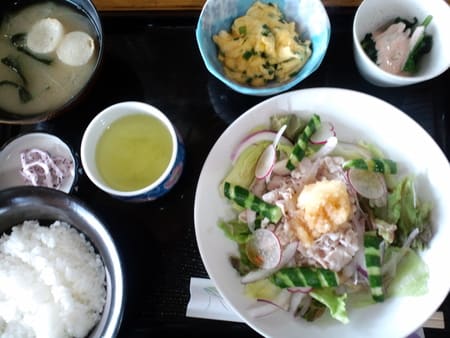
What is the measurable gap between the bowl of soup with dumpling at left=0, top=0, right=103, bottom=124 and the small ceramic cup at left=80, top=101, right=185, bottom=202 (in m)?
0.21

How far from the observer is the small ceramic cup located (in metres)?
1.45

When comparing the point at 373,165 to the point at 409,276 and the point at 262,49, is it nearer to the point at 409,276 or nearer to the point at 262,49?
the point at 409,276

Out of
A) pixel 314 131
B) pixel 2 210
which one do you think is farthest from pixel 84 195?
pixel 314 131

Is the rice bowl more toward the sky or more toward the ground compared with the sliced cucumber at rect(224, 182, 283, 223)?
more toward the ground

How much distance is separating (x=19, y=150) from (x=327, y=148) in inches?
42.3

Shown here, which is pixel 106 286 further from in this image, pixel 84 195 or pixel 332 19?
pixel 332 19

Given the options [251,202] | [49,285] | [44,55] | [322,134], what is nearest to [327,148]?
[322,134]

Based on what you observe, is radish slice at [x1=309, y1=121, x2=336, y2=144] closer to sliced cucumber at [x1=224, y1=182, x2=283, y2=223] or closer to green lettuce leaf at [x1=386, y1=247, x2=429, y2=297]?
sliced cucumber at [x1=224, y1=182, x2=283, y2=223]

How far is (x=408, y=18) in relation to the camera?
1602 millimetres

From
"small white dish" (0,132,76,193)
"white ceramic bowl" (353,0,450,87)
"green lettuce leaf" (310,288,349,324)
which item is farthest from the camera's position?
"small white dish" (0,132,76,193)

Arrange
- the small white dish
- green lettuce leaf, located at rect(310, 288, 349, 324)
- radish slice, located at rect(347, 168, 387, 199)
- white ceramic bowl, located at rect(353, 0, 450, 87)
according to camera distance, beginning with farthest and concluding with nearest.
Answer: the small white dish
white ceramic bowl, located at rect(353, 0, 450, 87)
radish slice, located at rect(347, 168, 387, 199)
green lettuce leaf, located at rect(310, 288, 349, 324)

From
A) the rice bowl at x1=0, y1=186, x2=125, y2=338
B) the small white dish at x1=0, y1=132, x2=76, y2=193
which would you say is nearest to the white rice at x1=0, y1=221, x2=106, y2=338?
the rice bowl at x1=0, y1=186, x2=125, y2=338

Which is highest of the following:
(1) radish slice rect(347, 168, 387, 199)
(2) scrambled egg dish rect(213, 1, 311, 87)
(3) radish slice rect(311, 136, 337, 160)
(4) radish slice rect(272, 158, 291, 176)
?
(2) scrambled egg dish rect(213, 1, 311, 87)

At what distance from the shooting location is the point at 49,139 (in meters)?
1.71
